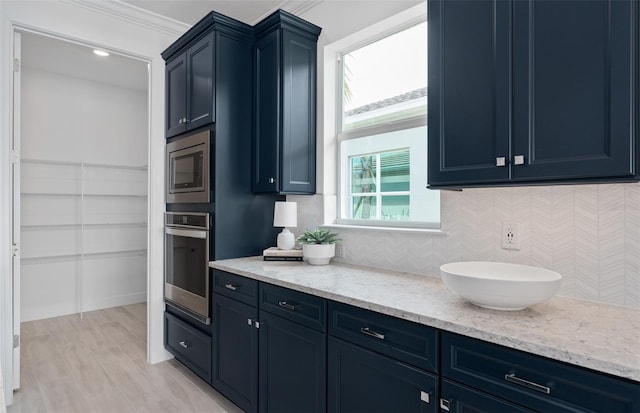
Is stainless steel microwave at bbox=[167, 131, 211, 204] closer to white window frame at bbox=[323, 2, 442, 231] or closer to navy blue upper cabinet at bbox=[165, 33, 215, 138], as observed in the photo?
navy blue upper cabinet at bbox=[165, 33, 215, 138]

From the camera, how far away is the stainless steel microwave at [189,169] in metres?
2.53

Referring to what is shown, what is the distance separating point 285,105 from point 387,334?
1677 millimetres

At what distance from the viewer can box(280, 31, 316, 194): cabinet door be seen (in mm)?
2488

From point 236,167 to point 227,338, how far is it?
1153mm

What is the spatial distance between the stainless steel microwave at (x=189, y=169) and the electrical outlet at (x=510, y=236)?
1.82 meters

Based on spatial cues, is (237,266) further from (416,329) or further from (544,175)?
(544,175)

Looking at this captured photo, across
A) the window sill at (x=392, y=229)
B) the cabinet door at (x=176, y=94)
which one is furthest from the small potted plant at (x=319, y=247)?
the cabinet door at (x=176, y=94)

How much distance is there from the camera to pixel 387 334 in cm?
141

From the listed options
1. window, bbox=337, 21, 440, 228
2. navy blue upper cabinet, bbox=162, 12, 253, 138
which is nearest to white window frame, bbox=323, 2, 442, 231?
window, bbox=337, 21, 440, 228

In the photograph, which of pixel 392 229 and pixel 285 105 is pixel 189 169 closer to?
pixel 285 105

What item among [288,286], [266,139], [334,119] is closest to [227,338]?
[288,286]

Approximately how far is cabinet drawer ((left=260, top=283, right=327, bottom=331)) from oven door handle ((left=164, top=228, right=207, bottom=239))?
0.76 meters

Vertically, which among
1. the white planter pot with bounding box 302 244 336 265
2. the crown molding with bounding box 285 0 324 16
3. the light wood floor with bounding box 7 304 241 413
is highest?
the crown molding with bounding box 285 0 324 16

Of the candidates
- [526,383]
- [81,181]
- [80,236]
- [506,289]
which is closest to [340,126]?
[506,289]
